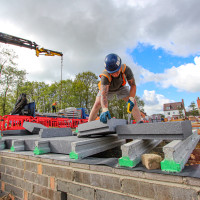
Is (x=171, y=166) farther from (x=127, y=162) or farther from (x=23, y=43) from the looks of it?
(x=23, y=43)

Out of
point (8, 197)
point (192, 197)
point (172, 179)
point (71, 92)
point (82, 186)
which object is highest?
point (71, 92)

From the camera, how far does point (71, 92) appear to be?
29.4 metres

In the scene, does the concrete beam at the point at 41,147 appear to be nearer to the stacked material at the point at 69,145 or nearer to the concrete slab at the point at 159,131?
the stacked material at the point at 69,145

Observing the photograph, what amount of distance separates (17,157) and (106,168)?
2528 millimetres

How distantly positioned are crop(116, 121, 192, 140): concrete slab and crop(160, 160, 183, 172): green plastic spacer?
64 cm

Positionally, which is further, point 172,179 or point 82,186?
point 82,186

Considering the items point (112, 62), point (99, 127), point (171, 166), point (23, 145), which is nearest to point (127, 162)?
point (171, 166)

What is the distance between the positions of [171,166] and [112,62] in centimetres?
216

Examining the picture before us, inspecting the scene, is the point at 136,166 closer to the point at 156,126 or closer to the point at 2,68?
the point at 156,126

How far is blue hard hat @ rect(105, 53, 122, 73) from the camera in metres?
2.99

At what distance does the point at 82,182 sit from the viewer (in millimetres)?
2201

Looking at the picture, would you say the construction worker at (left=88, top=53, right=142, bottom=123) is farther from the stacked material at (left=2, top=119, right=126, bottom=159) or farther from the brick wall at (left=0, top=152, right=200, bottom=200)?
the brick wall at (left=0, top=152, right=200, bottom=200)

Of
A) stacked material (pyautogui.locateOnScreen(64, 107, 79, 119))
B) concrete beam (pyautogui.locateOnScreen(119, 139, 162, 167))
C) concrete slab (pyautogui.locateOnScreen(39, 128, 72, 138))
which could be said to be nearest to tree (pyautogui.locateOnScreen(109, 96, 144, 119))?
stacked material (pyautogui.locateOnScreen(64, 107, 79, 119))

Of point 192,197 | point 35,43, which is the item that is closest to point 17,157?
point 192,197
